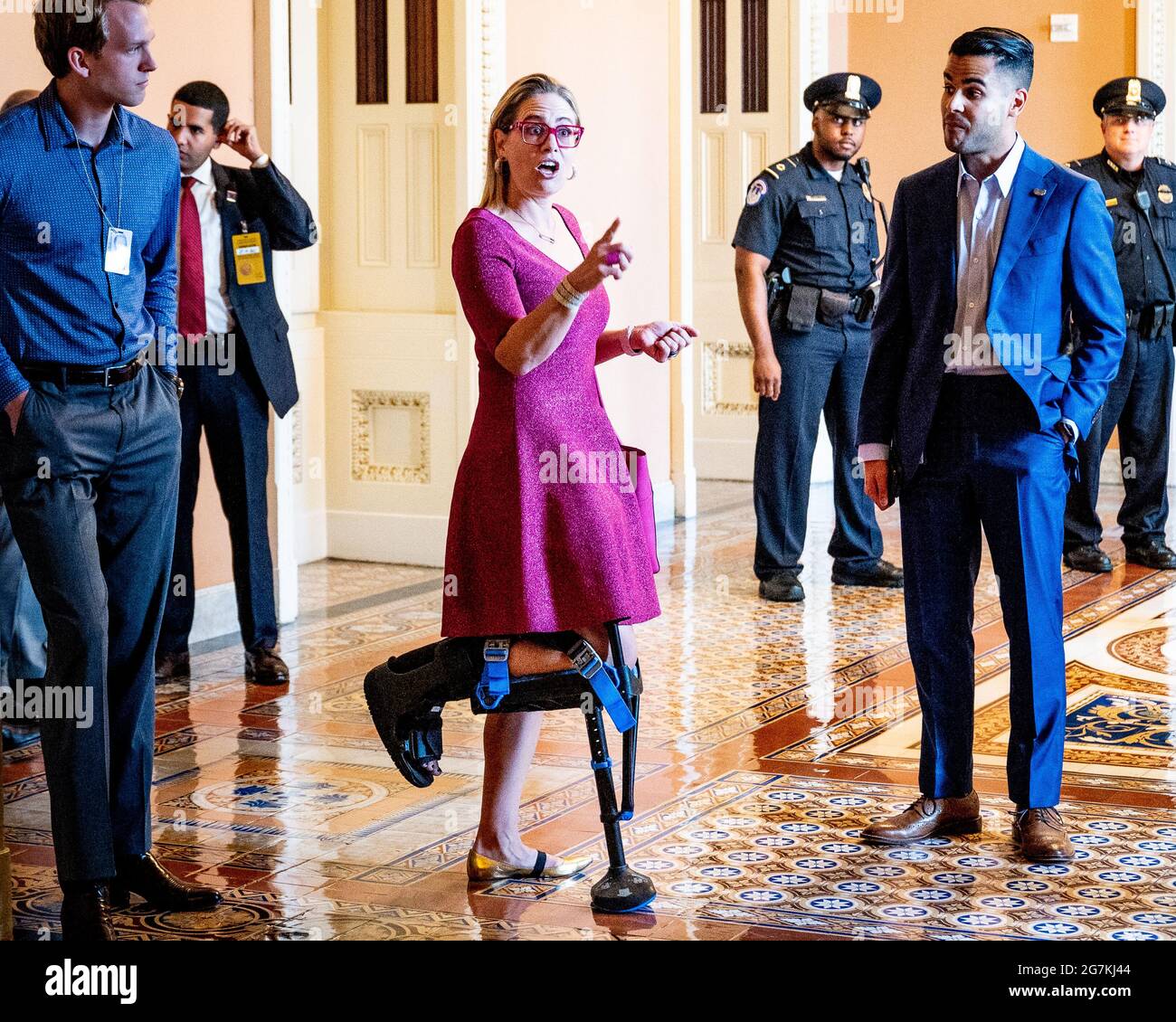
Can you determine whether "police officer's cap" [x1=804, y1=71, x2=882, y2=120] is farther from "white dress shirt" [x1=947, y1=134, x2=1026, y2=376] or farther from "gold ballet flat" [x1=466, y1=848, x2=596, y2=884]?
"gold ballet flat" [x1=466, y1=848, x2=596, y2=884]

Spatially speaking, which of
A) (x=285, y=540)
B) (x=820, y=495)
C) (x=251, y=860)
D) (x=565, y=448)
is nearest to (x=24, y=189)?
(x=565, y=448)

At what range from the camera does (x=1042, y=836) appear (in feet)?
12.4

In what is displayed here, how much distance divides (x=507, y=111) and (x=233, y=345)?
2.28 m

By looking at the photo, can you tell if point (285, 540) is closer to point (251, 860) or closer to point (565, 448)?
point (251, 860)

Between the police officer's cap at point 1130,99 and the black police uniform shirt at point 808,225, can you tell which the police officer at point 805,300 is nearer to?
the black police uniform shirt at point 808,225

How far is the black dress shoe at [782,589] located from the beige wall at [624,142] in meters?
1.57

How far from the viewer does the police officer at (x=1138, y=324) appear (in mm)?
7191

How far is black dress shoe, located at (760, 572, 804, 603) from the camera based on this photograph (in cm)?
689

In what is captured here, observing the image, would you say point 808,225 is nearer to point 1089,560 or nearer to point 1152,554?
point 1089,560

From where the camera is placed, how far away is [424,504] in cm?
771

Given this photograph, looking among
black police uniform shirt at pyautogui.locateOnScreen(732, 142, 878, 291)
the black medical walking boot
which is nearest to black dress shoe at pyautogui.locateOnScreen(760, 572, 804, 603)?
black police uniform shirt at pyautogui.locateOnScreen(732, 142, 878, 291)

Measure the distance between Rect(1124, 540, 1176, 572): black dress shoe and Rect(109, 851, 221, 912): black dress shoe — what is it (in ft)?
16.5

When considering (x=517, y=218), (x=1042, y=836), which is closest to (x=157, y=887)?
(x=517, y=218)

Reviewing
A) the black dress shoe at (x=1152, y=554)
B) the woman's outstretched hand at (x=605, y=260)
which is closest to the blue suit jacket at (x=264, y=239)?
the woman's outstretched hand at (x=605, y=260)
